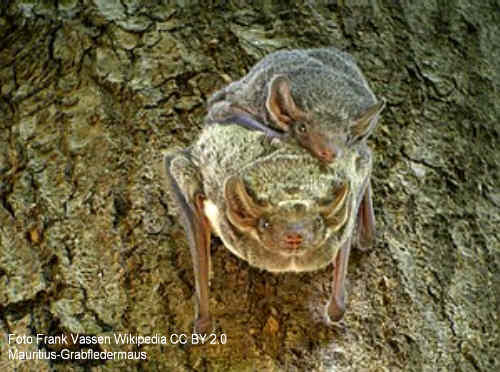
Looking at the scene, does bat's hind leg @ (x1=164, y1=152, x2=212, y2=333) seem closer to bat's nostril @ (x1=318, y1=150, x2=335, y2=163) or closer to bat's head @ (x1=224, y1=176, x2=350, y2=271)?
bat's head @ (x1=224, y1=176, x2=350, y2=271)

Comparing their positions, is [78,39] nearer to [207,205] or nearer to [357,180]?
[207,205]

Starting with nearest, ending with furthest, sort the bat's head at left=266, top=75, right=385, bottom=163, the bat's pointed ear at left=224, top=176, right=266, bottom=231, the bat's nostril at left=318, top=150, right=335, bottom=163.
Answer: the bat's pointed ear at left=224, top=176, right=266, bottom=231, the bat's nostril at left=318, top=150, right=335, bottom=163, the bat's head at left=266, top=75, right=385, bottom=163

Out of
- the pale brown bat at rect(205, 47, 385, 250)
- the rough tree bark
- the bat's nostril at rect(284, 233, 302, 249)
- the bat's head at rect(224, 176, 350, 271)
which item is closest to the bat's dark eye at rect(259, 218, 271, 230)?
the bat's head at rect(224, 176, 350, 271)

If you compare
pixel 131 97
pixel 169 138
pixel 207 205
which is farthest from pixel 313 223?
pixel 131 97

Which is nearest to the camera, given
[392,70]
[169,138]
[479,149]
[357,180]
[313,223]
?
[313,223]

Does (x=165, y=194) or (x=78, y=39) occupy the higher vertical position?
(x=78, y=39)
